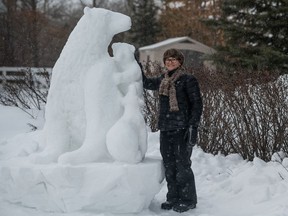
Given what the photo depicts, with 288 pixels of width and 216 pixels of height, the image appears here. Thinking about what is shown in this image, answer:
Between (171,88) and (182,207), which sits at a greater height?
(171,88)

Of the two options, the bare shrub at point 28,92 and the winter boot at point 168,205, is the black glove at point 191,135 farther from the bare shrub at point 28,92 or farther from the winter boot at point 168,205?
the bare shrub at point 28,92

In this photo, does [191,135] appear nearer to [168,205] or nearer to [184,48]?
[168,205]

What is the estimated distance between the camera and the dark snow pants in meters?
4.24

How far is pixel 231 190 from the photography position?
200 inches

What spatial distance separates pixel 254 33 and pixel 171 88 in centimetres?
951

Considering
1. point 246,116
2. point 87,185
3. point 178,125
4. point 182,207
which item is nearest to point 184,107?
point 178,125

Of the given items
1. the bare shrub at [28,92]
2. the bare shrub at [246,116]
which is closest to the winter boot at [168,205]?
the bare shrub at [246,116]

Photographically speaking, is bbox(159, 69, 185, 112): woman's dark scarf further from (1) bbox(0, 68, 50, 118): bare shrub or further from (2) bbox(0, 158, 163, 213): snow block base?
(1) bbox(0, 68, 50, 118): bare shrub

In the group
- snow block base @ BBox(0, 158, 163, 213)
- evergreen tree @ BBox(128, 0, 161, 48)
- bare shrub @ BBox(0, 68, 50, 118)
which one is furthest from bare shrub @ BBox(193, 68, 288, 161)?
evergreen tree @ BBox(128, 0, 161, 48)

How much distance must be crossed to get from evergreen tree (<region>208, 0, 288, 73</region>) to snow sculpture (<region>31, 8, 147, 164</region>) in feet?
25.8

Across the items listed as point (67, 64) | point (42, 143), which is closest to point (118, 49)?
point (67, 64)

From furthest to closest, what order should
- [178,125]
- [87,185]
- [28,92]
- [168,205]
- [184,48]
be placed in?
[184,48]
[28,92]
[168,205]
[178,125]
[87,185]

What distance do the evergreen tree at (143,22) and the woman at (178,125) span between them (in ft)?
73.9

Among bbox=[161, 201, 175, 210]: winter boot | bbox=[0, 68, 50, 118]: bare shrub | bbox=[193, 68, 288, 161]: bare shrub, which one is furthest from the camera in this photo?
bbox=[0, 68, 50, 118]: bare shrub
